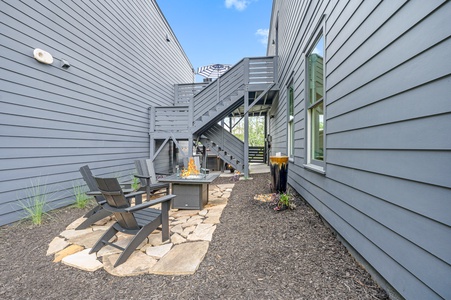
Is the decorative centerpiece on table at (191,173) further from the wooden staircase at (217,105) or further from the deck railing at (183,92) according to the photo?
the deck railing at (183,92)

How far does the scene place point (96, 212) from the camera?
9.88 feet

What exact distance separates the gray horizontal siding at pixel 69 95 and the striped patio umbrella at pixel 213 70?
4270 millimetres

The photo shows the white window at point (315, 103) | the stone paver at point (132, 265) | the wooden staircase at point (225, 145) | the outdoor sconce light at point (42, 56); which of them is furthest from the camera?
the wooden staircase at point (225, 145)

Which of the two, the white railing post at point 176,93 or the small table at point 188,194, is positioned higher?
the white railing post at point 176,93

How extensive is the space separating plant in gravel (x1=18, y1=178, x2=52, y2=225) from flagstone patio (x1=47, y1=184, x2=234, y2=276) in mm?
527

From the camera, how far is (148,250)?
88.3 inches

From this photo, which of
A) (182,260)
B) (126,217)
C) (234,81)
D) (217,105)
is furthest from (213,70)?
(182,260)

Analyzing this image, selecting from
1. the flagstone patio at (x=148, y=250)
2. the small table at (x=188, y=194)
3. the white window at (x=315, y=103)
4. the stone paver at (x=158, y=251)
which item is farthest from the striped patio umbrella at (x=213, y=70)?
the stone paver at (x=158, y=251)

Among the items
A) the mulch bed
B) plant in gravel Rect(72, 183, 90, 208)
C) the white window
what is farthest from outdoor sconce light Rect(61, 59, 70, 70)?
the white window

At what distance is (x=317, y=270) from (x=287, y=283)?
33cm

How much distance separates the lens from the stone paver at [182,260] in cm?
186

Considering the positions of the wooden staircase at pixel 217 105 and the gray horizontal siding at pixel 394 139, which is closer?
the gray horizontal siding at pixel 394 139

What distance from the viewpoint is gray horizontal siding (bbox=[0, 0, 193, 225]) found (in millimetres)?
3070

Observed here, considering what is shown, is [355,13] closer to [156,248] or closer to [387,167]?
[387,167]
